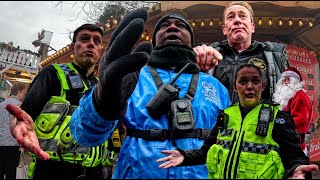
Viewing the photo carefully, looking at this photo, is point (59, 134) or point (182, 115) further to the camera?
point (59, 134)

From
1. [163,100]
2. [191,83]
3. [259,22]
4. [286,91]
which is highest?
[259,22]

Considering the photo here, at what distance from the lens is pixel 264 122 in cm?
176

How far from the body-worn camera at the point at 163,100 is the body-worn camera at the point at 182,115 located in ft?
0.12

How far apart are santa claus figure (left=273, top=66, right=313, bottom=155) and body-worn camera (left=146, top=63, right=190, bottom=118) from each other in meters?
1.66

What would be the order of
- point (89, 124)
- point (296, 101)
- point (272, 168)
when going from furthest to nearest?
point (296, 101)
point (272, 168)
point (89, 124)

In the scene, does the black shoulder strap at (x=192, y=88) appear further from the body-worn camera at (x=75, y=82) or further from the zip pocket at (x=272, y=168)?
the body-worn camera at (x=75, y=82)

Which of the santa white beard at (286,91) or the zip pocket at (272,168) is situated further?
the santa white beard at (286,91)

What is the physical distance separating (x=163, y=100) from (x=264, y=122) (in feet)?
1.82

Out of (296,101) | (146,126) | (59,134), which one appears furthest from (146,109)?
(296,101)

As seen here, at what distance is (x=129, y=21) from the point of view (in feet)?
4.40

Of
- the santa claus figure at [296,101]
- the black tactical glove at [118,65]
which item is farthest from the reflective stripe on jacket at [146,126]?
the santa claus figure at [296,101]

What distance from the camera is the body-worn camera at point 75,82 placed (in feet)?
8.45

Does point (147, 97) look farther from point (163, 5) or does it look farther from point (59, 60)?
point (59, 60)

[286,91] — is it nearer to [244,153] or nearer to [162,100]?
[244,153]
